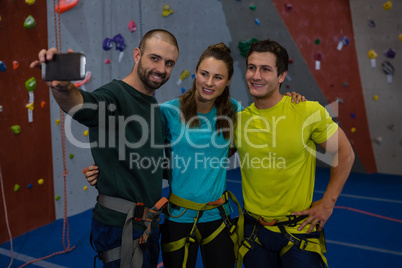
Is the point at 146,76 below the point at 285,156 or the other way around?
the other way around

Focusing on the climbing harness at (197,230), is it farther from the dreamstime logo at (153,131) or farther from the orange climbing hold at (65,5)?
the orange climbing hold at (65,5)

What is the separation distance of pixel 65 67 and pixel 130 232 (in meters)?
0.87

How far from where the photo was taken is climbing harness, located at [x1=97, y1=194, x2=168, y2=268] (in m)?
1.81

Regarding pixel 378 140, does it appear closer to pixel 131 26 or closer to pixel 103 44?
pixel 131 26

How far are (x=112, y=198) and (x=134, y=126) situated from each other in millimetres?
354

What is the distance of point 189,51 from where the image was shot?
5.79 m

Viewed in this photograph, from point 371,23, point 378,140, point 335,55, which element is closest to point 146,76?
point 335,55

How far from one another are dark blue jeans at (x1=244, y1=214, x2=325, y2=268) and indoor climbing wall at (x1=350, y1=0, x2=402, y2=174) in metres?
5.27

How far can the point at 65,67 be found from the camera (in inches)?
50.7

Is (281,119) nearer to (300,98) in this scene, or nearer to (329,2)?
(300,98)

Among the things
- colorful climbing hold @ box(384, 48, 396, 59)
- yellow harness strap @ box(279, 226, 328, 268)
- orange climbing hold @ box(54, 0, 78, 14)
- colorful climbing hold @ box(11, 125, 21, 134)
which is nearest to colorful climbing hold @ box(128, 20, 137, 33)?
orange climbing hold @ box(54, 0, 78, 14)

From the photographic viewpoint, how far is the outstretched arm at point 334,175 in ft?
6.32

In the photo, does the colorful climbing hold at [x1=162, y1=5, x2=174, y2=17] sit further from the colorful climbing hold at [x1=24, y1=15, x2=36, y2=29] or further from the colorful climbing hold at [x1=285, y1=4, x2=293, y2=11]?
the colorful climbing hold at [x1=285, y1=4, x2=293, y2=11]

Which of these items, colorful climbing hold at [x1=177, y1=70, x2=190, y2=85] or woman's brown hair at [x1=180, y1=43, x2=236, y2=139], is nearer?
woman's brown hair at [x1=180, y1=43, x2=236, y2=139]
